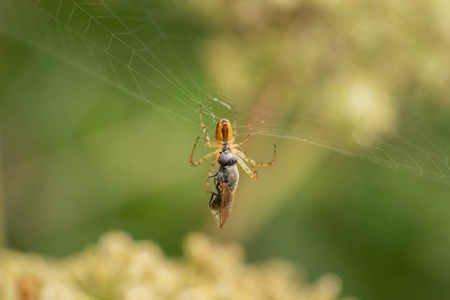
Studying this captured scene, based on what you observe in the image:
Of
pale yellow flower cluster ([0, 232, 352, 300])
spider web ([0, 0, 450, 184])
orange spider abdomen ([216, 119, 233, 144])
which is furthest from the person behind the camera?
spider web ([0, 0, 450, 184])

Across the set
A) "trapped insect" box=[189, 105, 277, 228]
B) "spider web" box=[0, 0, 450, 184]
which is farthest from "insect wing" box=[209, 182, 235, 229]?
"spider web" box=[0, 0, 450, 184]

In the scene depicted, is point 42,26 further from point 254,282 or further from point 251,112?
point 254,282

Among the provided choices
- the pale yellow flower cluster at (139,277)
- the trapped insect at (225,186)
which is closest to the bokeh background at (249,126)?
the trapped insect at (225,186)

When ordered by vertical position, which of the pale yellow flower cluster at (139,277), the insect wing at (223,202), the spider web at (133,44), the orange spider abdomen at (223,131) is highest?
the spider web at (133,44)

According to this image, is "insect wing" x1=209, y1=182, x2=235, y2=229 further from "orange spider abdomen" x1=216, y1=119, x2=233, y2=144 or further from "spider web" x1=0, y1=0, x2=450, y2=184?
"spider web" x1=0, y1=0, x2=450, y2=184

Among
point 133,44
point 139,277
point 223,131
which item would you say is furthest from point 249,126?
point 139,277

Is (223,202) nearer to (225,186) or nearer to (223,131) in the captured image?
(225,186)

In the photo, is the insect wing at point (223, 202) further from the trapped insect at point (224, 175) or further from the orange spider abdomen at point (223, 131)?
the orange spider abdomen at point (223, 131)
